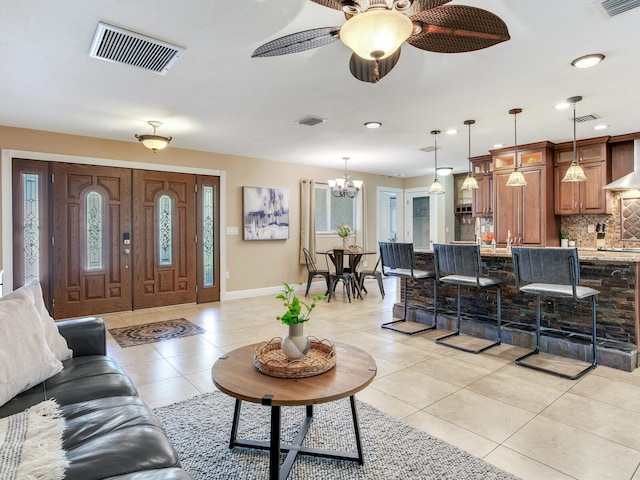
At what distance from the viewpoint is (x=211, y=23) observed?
7.85 ft

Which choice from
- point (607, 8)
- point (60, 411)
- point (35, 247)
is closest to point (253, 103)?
point (607, 8)

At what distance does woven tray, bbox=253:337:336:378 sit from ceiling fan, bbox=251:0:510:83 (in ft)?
4.83

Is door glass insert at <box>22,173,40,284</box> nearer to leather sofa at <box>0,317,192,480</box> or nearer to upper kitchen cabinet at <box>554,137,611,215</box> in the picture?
leather sofa at <box>0,317,192,480</box>

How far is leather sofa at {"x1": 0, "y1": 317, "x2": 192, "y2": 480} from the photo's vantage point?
45.3 inches

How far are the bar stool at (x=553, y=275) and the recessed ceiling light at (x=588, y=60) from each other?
57.6 inches

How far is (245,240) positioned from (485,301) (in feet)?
13.4

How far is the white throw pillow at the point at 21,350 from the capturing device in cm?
163

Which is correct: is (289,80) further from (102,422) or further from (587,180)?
Result: (587,180)

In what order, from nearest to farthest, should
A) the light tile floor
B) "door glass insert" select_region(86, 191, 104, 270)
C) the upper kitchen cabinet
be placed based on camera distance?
the light tile floor → "door glass insert" select_region(86, 191, 104, 270) → the upper kitchen cabinet

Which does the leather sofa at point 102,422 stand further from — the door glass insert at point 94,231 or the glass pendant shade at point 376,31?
the door glass insert at point 94,231

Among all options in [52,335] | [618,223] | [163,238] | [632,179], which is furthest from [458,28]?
[618,223]

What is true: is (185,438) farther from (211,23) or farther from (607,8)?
(607,8)

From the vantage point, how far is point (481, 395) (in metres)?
2.71

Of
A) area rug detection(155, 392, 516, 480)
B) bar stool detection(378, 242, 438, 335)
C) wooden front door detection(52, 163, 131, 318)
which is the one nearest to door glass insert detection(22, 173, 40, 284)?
wooden front door detection(52, 163, 131, 318)
